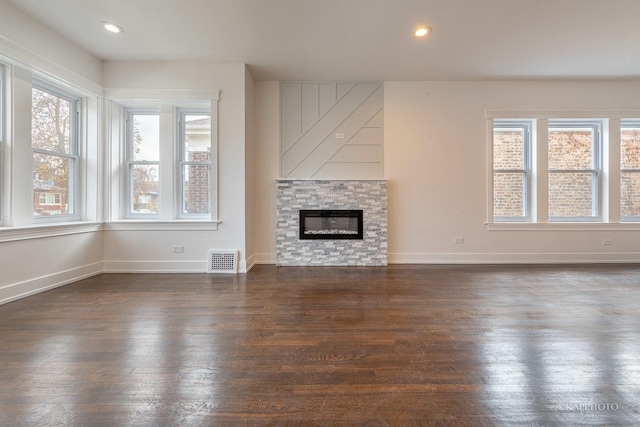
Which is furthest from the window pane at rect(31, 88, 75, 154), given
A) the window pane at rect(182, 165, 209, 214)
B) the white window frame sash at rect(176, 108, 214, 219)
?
the window pane at rect(182, 165, 209, 214)

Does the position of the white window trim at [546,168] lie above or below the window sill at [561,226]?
above

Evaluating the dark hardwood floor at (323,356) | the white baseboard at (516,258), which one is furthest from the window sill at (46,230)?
the white baseboard at (516,258)

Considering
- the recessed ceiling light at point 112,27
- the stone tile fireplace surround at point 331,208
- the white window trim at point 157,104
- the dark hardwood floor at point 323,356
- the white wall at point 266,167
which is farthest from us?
the white wall at point 266,167

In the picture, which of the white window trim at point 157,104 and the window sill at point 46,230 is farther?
the white window trim at point 157,104

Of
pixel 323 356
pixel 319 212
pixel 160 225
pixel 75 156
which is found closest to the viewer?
pixel 323 356

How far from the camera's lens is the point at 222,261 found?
3930 millimetres

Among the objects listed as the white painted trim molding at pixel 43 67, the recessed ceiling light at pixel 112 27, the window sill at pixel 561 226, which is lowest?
the window sill at pixel 561 226

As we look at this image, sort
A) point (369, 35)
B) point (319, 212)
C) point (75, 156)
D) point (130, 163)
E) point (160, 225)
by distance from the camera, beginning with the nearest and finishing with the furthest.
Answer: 1. point (369, 35)
2. point (75, 156)
3. point (160, 225)
4. point (130, 163)
5. point (319, 212)

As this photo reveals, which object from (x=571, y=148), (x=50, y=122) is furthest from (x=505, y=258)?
(x=50, y=122)

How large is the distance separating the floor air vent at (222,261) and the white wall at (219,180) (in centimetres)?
7

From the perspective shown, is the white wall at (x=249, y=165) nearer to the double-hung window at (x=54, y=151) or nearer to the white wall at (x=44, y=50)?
the white wall at (x=44, y=50)

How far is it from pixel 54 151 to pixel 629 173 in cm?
831

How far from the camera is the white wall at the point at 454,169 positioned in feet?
14.7

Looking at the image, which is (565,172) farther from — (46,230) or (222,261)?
(46,230)
